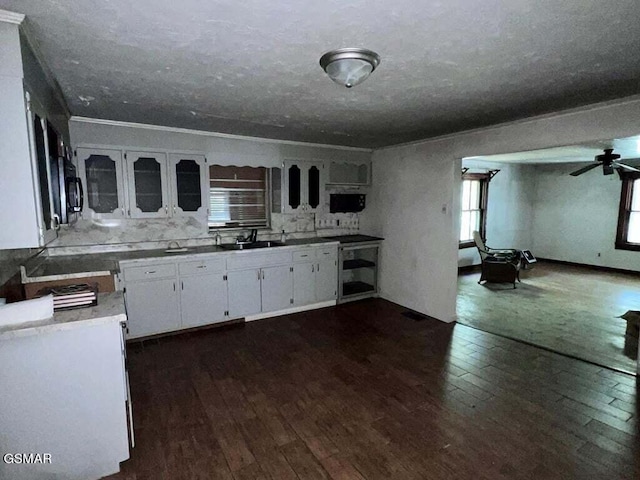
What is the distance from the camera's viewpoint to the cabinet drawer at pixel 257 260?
13.6 ft

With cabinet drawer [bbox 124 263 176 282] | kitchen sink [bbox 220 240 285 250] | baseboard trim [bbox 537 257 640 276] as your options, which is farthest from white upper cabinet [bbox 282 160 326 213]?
baseboard trim [bbox 537 257 640 276]

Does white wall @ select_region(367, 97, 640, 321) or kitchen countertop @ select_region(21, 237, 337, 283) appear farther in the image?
white wall @ select_region(367, 97, 640, 321)

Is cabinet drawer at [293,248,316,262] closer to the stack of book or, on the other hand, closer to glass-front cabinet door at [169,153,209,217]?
glass-front cabinet door at [169,153,209,217]

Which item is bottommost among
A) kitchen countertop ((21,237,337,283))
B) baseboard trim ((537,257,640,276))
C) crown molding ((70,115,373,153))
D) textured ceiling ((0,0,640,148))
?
baseboard trim ((537,257,640,276))

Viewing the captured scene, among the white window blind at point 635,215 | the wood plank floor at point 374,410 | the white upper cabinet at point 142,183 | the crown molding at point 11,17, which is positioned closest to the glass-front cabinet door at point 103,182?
the white upper cabinet at point 142,183

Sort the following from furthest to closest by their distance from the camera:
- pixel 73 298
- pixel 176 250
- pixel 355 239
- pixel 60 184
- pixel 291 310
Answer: pixel 355 239, pixel 291 310, pixel 176 250, pixel 60 184, pixel 73 298

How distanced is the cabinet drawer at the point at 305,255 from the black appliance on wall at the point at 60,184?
2.51 metres

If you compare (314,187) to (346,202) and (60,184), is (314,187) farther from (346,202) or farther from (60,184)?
(60,184)

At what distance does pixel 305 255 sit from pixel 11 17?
358 cm

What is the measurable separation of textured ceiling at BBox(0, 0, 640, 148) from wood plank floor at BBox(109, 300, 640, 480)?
2368mm

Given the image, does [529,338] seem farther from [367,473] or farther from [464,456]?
[367,473]

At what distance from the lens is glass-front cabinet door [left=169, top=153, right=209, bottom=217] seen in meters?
Result: 4.05

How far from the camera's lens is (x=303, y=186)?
4914 mm

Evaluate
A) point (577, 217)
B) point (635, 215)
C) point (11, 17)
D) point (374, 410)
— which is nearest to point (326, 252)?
point (374, 410)
